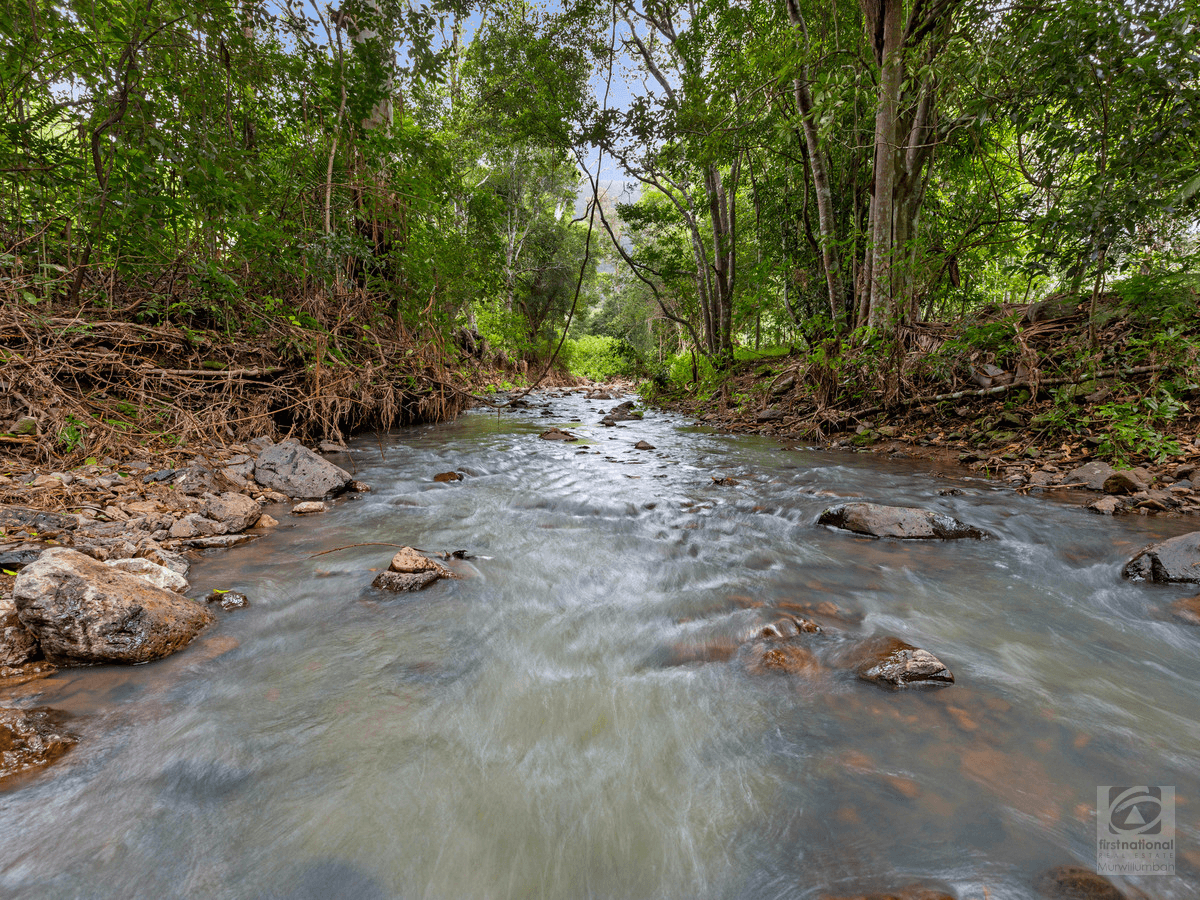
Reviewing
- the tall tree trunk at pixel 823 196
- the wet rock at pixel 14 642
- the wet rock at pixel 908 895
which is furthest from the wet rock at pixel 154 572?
the tall tree trunk at pixel 823 196

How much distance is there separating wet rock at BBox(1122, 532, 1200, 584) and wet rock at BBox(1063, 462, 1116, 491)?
5.29 feet

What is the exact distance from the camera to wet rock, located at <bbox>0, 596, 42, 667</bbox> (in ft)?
5.70

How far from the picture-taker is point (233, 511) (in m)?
3.22

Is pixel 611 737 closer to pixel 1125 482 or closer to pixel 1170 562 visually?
pixel 1170 562

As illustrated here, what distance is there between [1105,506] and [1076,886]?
3505 mm

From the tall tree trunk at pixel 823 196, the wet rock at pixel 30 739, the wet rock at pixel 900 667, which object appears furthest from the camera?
the tall tree trunk at pixel 823 196

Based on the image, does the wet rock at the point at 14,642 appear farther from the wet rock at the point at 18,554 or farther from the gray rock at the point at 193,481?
the gray rock at the point at 193,481

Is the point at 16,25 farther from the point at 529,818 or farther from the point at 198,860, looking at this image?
the point at 529,818

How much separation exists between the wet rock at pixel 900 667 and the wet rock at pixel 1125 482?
3240 mm

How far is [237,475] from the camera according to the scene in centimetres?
400

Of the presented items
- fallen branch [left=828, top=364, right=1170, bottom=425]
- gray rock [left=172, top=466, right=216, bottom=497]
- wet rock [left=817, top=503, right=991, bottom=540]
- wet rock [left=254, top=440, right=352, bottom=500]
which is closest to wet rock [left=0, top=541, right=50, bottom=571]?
gray rock [left=172, top=466, right=216, bottom=497]

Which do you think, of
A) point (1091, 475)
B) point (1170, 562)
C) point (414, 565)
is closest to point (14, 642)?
point (414, 565)

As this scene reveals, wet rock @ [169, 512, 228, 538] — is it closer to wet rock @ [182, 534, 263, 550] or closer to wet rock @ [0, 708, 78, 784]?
wet rock @ [182, 534, 263, 550]

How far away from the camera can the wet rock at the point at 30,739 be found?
1.39 m
